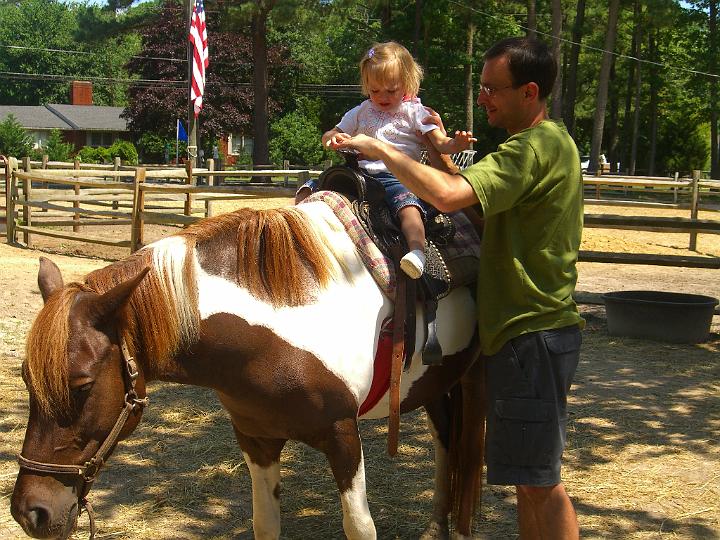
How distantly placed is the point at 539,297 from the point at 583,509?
Answer: 1.77 meters

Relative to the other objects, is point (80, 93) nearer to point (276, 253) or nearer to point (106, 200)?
point (106, 200)

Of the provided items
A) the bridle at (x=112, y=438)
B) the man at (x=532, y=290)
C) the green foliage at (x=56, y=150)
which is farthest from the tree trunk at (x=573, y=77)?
the bridle at (x=112, y=438)

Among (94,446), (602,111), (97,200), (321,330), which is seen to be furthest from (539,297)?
(602,111)

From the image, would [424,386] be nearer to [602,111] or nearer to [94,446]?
[94,446]

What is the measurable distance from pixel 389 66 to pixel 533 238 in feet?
3.42

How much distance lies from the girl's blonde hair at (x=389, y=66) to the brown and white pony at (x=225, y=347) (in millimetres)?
632

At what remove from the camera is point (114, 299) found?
2148mm

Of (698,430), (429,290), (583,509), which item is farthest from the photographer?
(698,430)

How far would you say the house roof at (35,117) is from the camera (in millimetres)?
57000

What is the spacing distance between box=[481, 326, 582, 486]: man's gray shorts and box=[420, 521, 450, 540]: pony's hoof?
109 centimetres

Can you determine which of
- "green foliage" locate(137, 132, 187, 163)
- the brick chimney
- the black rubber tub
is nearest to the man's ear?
the black rubber tub

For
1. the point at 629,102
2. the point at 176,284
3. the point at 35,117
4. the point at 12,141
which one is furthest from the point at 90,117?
the point at 176,284

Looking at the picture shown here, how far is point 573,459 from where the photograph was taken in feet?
14.2

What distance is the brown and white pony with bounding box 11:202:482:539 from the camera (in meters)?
2.17
